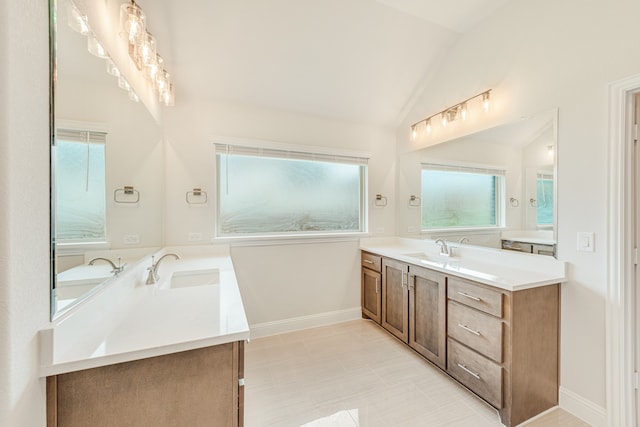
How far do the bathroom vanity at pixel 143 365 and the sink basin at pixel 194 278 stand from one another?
2.20ft

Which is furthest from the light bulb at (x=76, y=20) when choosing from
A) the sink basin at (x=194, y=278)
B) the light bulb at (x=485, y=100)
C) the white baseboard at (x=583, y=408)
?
the white baseboard at (x=583, y=408)

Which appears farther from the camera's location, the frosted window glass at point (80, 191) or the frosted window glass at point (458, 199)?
the frosted window glass at point (458, 199)

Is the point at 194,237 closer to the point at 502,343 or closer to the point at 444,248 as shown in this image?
the point at 444,248

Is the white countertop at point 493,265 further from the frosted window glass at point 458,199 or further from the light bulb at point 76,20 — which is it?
the light bulb at point 76,20

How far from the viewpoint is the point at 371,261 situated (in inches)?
122

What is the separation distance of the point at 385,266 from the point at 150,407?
Result: 91.7 inches

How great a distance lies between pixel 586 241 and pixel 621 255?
170 mm

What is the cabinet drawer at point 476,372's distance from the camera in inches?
67.1

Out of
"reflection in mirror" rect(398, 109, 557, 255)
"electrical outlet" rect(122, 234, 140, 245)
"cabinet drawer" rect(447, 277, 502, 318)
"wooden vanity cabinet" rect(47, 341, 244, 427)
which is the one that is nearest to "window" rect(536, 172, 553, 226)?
"reflection in mirror" rect(398, 109, 557, 255)

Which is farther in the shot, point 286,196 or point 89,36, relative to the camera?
point 286,196

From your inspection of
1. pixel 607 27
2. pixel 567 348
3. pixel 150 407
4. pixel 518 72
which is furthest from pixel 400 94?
pixel 150 407

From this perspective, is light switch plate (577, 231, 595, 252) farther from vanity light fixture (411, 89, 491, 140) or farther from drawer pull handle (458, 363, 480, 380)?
vanity light fixture (411, 89, 491, 140)

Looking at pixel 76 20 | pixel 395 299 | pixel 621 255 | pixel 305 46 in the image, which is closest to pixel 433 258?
pixel 395 299

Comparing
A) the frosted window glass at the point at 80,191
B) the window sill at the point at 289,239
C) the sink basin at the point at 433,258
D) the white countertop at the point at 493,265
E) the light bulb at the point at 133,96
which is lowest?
the sink basin at the point at 433,258
